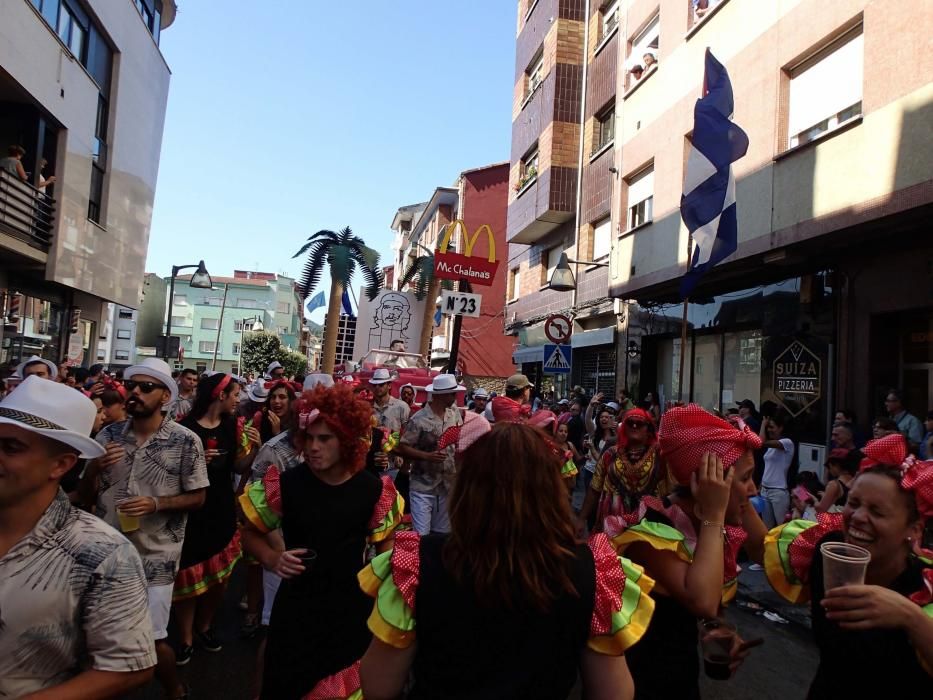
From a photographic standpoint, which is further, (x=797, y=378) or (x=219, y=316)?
(x=219, y=316)

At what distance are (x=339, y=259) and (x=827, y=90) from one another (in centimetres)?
1912

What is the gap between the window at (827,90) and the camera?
377 inches

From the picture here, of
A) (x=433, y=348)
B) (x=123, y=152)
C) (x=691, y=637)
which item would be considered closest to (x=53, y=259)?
(x=123, y=152)

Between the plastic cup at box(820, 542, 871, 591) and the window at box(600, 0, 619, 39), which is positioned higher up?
the window at box(600, 0, 619, 39)

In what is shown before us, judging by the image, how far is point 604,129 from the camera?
754 inches

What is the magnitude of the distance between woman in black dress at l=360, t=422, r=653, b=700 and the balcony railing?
15.0 metres

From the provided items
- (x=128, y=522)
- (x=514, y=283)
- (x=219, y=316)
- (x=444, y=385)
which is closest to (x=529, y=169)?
(x=514, y=283)

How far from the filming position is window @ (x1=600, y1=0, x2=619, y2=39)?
18484 millimetres

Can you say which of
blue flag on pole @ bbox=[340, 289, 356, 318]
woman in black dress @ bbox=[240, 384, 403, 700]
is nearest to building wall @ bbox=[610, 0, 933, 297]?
woman in black dress @ bbox=[240, 384, 403, 700]

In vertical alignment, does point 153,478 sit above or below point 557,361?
below

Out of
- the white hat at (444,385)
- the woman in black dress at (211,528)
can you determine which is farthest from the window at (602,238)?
the woman in black dress at (211,528)

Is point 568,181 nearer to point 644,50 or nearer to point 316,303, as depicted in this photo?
point 644,50

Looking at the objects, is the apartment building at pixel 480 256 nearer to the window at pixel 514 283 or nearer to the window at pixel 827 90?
the window at pixel 514 283

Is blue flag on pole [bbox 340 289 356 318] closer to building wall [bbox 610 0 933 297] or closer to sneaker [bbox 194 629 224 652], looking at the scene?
building wall [bbox 610 0 933 297]
